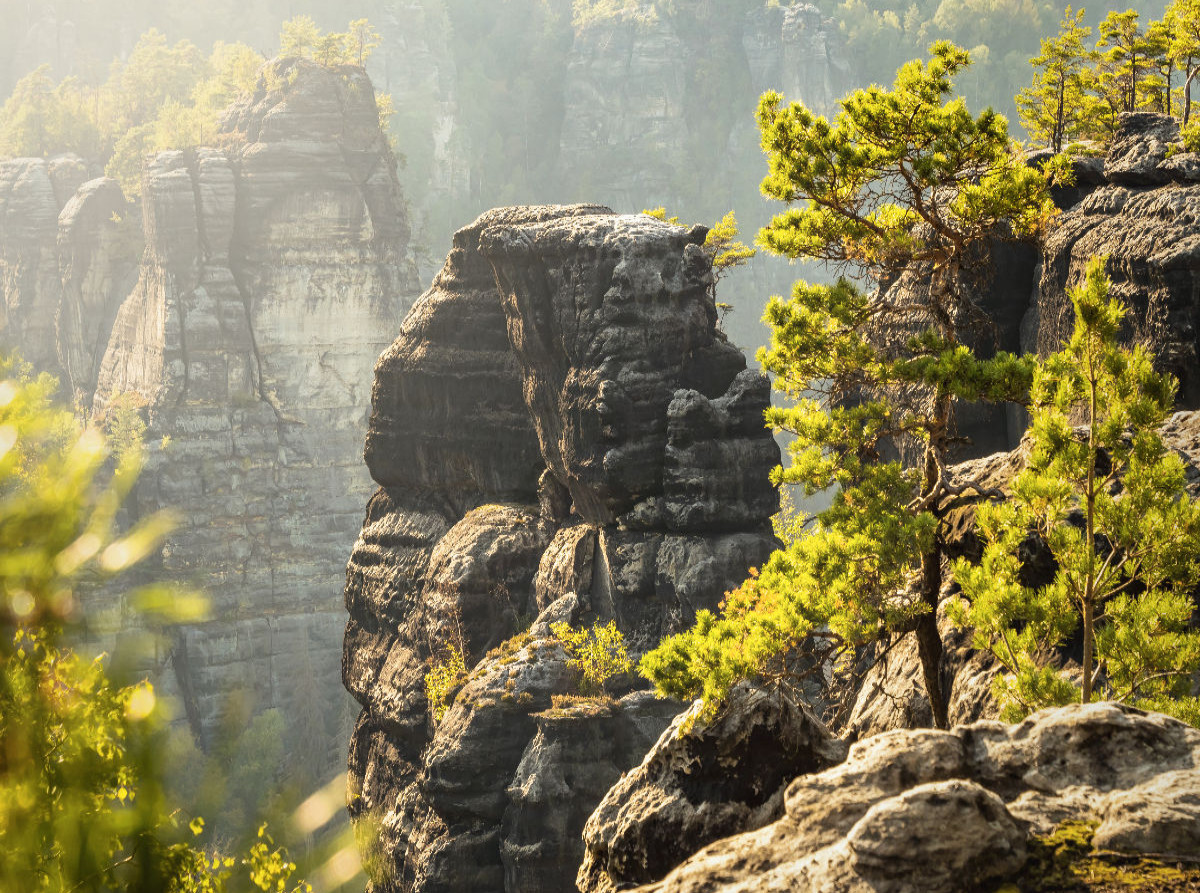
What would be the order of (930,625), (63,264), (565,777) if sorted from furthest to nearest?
1. (63,264)
2. (565,777)
3. (930,625)

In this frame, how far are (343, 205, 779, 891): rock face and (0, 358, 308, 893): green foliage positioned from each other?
69.5 feet

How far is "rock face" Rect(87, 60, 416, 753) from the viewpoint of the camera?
68.1m

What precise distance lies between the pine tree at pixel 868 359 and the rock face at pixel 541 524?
45.5ft

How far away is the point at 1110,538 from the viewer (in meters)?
11.9

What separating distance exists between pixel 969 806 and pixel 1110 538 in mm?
5882

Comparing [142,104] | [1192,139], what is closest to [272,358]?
[142,104]

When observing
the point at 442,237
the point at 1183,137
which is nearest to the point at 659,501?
the point at 1183,137

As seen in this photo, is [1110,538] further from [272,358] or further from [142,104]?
[142,104]

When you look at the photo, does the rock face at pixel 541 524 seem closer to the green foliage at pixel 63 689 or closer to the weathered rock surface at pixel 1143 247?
the weathered rock surface at pixel 1143 247

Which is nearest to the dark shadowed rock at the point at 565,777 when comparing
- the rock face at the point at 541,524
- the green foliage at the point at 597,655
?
the rock face at the point at 541,524

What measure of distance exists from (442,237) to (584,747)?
89.6m

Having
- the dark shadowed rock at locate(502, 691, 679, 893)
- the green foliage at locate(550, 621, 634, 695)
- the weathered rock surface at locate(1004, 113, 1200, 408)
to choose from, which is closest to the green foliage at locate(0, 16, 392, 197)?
the green foliage at locate(550, 621, 634, 695)

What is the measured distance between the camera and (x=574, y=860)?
27.2 meters

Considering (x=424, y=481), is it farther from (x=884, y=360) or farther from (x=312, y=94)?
(x=312, y=94)
